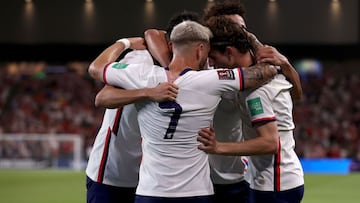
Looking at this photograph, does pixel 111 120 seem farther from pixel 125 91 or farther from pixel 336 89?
pixel 336 89

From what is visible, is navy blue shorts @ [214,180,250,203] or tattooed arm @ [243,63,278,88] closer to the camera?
tattooed arm @ [243,63,278,88]

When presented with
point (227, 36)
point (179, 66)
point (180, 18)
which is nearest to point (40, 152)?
point (180, 18)

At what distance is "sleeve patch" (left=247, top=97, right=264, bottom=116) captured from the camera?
3.76 m

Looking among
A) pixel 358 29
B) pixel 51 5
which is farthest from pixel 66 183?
pixel 358 29

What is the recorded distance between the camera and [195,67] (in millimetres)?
3730

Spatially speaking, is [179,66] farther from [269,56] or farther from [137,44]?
[137,44]

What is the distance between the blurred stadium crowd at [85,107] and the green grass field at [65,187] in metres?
3.89

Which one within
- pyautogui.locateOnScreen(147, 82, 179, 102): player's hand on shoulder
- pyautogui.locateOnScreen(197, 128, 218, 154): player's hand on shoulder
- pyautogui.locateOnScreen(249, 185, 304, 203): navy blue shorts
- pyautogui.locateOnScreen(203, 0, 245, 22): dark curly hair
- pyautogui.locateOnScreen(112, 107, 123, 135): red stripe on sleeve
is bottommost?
pyautogui.locateOnScreen(249, 185, 304, 203): navy blue shorts

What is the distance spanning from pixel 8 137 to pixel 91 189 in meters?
15.3

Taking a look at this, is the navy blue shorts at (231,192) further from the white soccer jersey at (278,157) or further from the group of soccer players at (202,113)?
the white soccer jersey at (278,157)

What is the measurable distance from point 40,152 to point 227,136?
51.3 feet

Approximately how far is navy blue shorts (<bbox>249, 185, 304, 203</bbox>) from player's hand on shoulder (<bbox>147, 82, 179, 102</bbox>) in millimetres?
854

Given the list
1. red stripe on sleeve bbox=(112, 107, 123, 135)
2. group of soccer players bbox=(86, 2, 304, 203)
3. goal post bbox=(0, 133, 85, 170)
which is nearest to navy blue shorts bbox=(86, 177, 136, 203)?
group of soccer players bbox=(86, 2, 304, 203)

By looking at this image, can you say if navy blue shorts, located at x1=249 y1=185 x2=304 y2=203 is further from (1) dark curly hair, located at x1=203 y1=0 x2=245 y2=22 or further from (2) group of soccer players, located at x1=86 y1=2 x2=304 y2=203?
(1) dark curly hair, located at x1=203 y1=0 x2=245 y2=22
